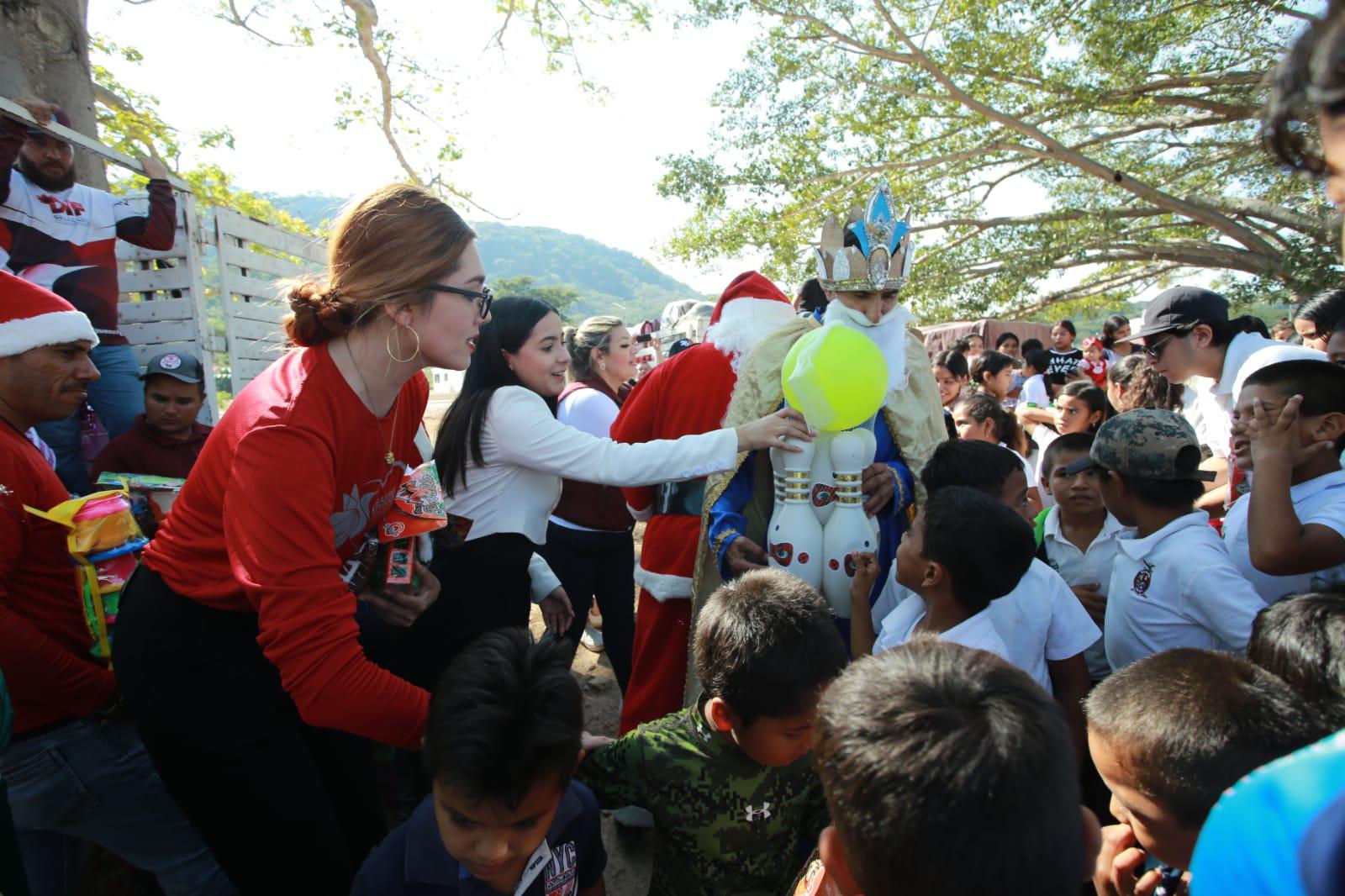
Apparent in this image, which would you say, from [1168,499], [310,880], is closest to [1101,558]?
[1168,499]

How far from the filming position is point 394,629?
2.34 metres

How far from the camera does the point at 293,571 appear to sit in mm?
1485

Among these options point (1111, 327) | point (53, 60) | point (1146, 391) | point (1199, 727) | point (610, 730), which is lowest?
point (610, 730)

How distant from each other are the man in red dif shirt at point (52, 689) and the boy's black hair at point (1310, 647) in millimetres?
2699

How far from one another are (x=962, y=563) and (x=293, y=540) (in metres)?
1.61

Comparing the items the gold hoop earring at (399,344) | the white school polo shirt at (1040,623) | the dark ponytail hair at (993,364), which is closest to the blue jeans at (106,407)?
the gold hoop earring at (399,344)

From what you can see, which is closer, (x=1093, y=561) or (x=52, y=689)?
(x=52, y=689)

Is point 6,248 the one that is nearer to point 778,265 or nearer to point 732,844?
point 732,844

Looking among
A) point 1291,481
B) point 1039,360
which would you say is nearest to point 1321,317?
point 1291,481

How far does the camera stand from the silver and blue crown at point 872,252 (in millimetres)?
2471

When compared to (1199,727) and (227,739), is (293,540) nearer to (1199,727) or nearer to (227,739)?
(227,739)

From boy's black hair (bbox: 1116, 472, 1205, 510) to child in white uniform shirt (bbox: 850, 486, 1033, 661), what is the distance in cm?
42

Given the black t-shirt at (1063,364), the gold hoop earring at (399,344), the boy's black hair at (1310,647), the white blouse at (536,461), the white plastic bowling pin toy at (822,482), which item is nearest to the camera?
the boy's black hair at (1310,647)

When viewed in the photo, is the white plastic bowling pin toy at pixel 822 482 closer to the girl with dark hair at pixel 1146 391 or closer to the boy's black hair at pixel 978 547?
the boy's black hair at pixel 978 547
